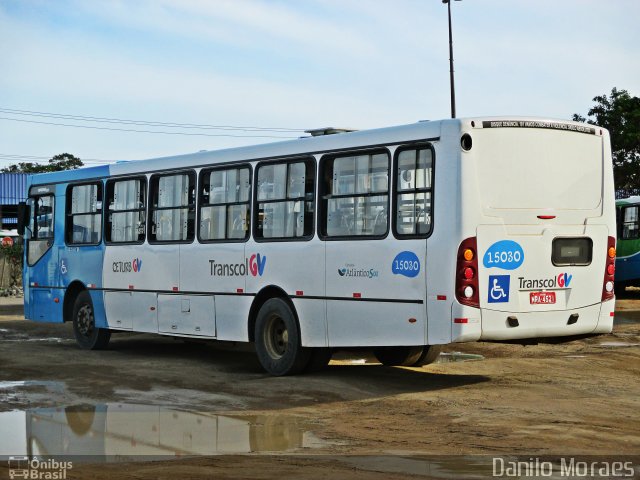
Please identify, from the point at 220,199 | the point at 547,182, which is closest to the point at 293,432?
the point at 547,182

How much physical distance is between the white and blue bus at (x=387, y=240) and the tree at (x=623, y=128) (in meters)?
46.4

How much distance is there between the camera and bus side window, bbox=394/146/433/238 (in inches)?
514

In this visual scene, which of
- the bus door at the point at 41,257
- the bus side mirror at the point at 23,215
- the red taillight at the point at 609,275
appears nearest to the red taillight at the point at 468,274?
the red taillight at the point at 609,275

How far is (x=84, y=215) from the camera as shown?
1923cm

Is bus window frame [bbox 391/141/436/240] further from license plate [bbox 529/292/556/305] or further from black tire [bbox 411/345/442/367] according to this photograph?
black tire [bbox 411/345/442/367]

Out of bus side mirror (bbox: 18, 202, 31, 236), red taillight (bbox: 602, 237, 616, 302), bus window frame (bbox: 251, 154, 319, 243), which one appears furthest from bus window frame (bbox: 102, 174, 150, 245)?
red taillight (bbox: 602, 237, 616, 302)

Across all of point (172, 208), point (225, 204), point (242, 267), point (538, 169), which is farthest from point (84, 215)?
point (538, 169)

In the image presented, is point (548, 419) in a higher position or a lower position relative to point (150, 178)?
lower

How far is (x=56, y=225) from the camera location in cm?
1991

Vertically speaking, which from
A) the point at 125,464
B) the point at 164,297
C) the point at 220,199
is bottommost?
the point at 125,464

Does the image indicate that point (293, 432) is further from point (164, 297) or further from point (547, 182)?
point (164, 297)

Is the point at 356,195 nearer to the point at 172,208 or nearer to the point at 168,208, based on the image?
the point at 172,208

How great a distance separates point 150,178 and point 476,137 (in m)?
6.39

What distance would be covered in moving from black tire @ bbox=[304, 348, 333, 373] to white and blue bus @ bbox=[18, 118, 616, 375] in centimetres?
3
